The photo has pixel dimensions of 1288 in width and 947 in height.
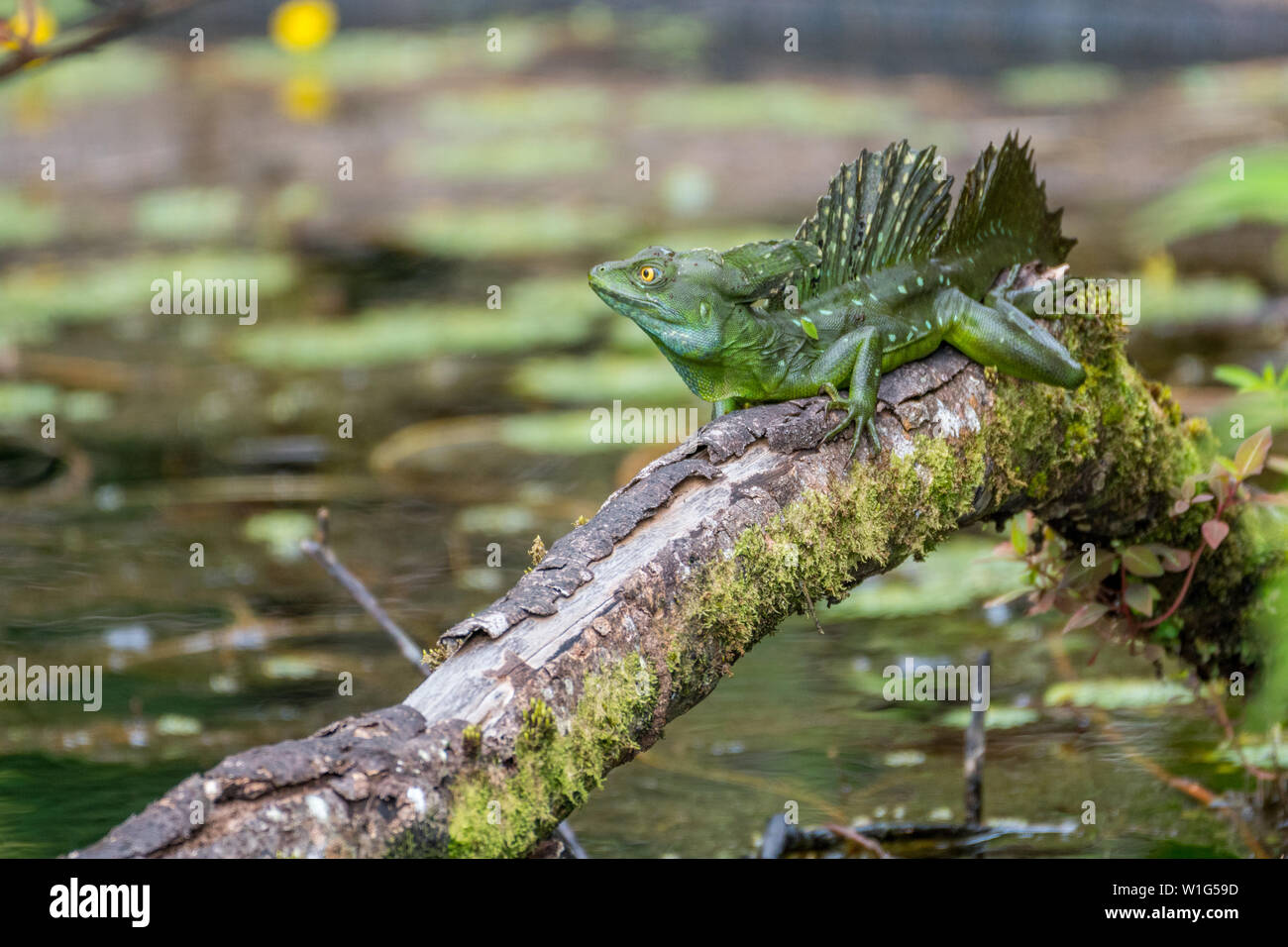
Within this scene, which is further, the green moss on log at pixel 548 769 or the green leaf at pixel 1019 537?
the green leaf at pixel 1019 537

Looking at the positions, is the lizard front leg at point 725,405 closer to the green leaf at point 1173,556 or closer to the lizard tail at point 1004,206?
the lizard tail at point 1004,206

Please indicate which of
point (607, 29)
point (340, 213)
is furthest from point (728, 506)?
point (607, 29)

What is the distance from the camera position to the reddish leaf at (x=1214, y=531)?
3.79 meters

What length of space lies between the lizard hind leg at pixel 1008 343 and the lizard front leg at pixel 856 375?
0.91 feet

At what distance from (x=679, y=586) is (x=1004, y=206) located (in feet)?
5.54

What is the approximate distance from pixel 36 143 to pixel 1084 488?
12.8m

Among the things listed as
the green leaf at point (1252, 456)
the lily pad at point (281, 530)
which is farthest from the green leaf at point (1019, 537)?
the lily pad at point (281, 530)

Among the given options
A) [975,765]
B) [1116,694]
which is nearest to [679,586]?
[975,765]

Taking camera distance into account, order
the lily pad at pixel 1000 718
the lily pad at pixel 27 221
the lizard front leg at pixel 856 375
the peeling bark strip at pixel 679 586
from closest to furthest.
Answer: the peeling bark strip at pixel 679 586 → the lizard front leg at pixel 856 375 → the lily pad at pixel 1000 718 → the lily pad at pixel 27 221

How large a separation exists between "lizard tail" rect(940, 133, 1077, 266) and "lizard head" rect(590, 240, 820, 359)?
25.6 inches

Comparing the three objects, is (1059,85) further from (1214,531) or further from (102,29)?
(102,29)

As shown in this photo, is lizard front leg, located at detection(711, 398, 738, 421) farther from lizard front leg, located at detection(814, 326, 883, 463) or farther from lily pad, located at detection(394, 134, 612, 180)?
lily pad, located at detection(394, 134, 612, 180)

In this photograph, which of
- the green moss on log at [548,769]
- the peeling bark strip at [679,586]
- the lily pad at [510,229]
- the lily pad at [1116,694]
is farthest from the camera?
the lily pad at [510,229]

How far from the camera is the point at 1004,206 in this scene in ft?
13.3
